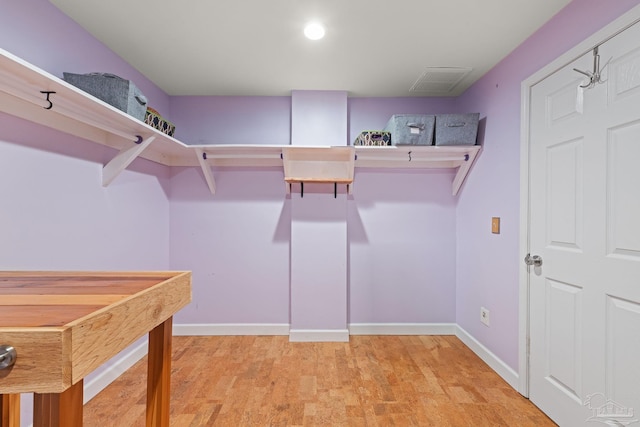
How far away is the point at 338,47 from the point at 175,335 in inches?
110

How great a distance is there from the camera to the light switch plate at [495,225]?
2.12 m

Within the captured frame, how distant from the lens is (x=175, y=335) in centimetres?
271

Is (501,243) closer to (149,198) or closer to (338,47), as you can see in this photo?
(338,47)

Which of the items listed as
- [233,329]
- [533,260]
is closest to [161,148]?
[233,329]

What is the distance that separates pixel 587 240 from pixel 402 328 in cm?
172

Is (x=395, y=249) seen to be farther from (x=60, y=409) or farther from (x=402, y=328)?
(x=60, y=409)

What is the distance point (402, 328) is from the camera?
2.76 m

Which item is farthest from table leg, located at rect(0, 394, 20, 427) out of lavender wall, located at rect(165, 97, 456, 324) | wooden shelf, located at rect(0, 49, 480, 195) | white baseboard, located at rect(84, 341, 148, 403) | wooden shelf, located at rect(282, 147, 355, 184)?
wooden shelf, located at rect(282, 147, 355, 184)

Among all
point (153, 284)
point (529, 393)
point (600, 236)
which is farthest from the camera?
point (529, 393)

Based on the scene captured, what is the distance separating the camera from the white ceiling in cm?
157

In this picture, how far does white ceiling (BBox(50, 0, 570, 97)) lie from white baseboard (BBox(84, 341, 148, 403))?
7.04 feet

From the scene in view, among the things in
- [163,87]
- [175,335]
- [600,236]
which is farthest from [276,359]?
[163,87]

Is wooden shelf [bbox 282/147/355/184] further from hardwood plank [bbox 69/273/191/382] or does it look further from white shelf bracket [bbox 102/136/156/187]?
hardwood plank [bbox 69/273/191/382]

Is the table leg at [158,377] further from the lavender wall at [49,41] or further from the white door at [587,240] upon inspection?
the white door at [587,240]
